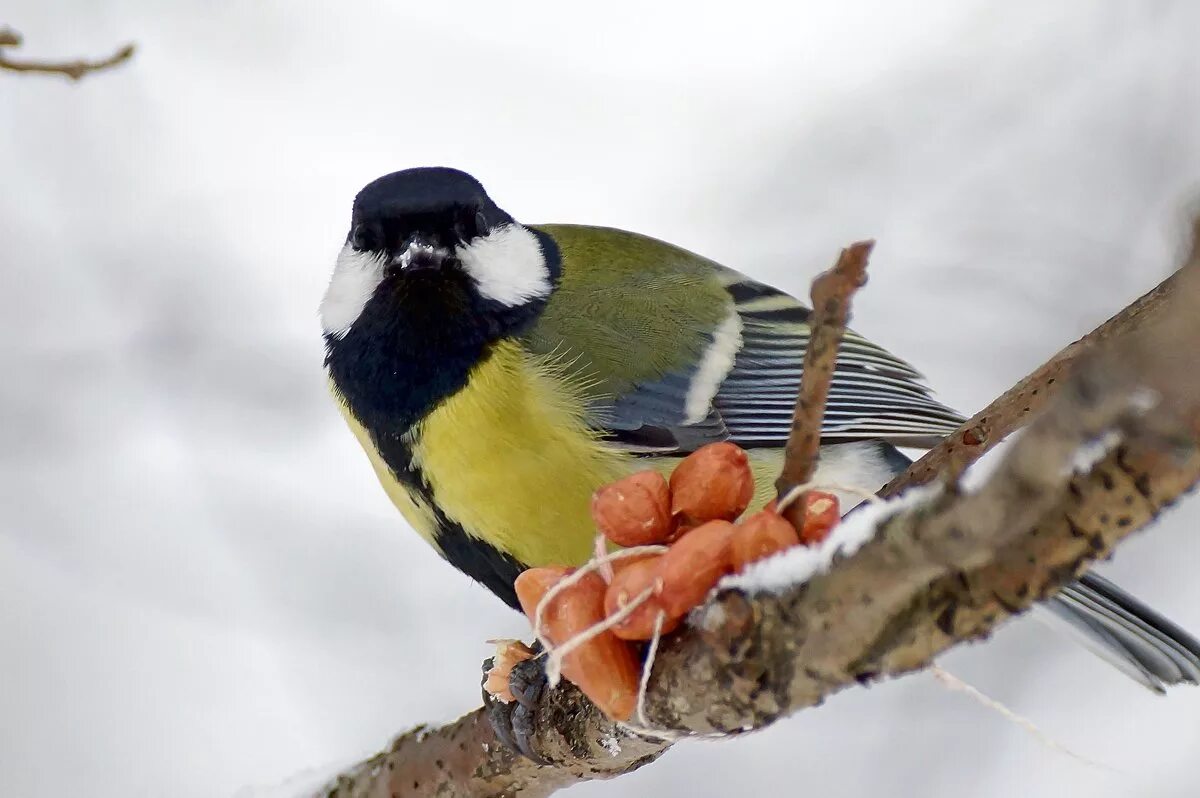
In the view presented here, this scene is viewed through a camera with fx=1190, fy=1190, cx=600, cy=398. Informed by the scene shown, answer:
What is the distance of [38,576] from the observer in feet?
10.3

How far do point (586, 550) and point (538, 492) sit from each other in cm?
11

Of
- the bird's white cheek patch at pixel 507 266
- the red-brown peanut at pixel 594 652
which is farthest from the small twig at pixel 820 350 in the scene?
the bird's white cheek patch at pixel 507 266

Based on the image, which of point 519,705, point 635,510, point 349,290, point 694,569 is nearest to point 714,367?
point 349,290

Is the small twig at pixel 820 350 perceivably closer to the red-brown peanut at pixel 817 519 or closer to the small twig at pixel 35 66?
the red-brown peanut at pixel 817 519

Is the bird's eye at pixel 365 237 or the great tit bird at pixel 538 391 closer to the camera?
the great tit bird at pixel 538 391

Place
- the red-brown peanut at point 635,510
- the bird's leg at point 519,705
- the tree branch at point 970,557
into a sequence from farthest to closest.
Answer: the bird's leg at point 519,705
the red-brown peanut at point 635,510
the tree branch at point 970,557

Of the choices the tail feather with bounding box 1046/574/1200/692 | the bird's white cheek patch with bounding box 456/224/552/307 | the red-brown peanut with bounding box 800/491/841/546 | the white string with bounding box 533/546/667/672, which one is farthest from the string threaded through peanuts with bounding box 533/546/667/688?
the tail feather with bounding box 1046/574/1200/692

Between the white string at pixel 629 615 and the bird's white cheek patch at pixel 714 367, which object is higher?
the bird's white cheek patch at pixel 714 367

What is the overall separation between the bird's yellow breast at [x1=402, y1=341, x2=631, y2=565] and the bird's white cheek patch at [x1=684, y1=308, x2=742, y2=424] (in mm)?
175

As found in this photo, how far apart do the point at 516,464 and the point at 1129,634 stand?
0.98 m

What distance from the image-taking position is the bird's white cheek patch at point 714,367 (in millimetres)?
1945

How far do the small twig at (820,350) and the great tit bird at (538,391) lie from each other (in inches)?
33.9

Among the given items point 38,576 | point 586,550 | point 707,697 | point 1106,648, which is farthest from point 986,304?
point 38,576

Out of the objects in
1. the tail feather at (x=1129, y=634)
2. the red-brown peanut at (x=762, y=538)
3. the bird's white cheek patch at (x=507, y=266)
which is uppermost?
the bird's white cheek patch at (x=507, y=266)
